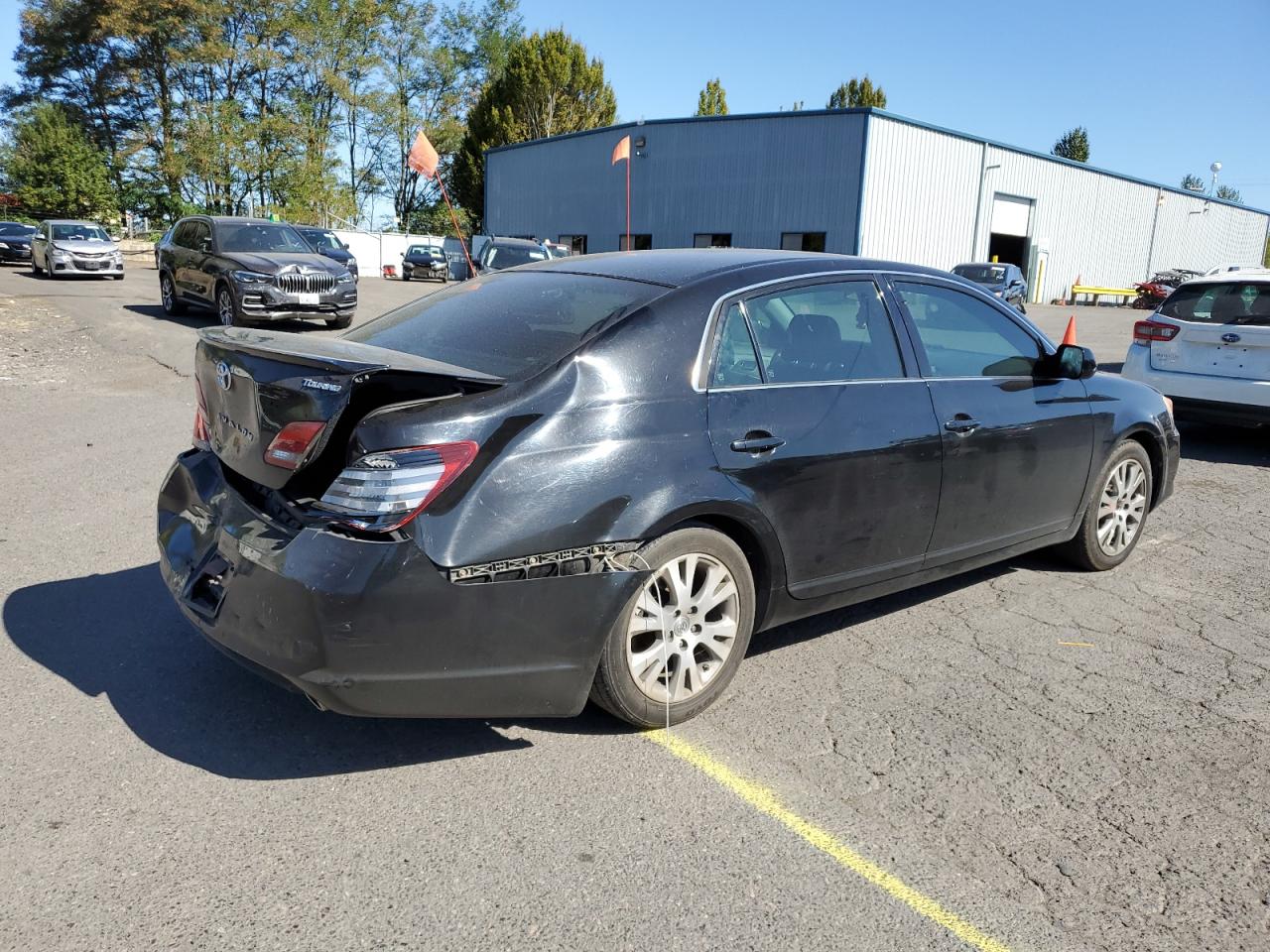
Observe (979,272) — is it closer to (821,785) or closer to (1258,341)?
(1258,341)

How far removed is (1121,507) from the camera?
5.24 m

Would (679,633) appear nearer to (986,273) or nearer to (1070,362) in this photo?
(1070,362)

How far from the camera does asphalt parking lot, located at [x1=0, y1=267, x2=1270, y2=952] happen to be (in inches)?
93.1

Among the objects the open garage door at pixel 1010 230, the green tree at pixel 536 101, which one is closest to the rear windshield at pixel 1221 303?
the open garage door at pixel 1010 230

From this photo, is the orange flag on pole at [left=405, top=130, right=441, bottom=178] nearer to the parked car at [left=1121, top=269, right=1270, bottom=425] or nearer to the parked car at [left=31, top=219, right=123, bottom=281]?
the parked car at [left=1121, top=269, right=1270, bottom=425]

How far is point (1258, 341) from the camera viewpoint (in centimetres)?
804

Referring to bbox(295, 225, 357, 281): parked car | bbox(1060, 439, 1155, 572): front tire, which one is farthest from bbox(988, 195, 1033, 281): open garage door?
bbox(1060, 439, 1155, 572): front tire

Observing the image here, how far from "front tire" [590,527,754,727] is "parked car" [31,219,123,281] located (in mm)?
27538

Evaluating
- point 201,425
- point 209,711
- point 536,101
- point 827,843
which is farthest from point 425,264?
point 827,843

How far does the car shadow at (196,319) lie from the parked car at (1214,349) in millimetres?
12105

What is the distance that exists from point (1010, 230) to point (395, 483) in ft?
139

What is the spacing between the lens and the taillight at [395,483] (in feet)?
8.89

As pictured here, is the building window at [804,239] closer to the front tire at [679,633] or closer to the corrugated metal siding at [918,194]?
the corrugated metal siding at [918,194]

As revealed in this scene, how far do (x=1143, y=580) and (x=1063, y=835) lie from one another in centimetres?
285
